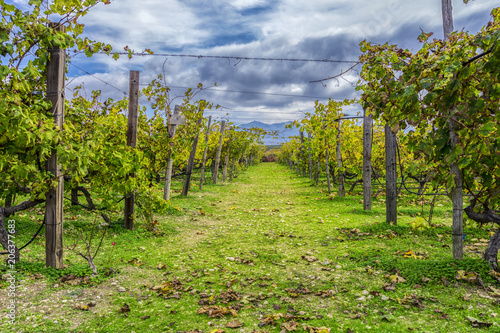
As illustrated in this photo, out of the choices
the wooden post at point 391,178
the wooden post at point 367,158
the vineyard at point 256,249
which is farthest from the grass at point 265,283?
the wooden post at point 367,158

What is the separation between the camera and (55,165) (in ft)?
16.1

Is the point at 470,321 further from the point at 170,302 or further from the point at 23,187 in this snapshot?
the point at 23,187

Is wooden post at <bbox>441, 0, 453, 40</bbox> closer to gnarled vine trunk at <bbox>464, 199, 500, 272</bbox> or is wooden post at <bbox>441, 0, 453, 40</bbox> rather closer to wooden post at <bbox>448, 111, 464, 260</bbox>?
wooden post at <bbox>448, 111, 464, 260</bbox>

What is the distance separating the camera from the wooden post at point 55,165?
487cm

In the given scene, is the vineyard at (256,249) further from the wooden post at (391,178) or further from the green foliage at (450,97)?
the wooden post at (391,178)

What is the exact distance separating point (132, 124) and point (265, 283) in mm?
5427

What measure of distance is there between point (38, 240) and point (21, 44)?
4.22 metres

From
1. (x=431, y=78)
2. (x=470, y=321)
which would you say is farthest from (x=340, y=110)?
(x=470, y=321)

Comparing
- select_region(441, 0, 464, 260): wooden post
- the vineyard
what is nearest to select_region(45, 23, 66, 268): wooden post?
the vineyard

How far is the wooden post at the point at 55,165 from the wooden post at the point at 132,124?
9.74 ft

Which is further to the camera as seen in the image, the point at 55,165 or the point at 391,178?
the point at 391,178

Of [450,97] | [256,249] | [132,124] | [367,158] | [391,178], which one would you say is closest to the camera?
[450,97]

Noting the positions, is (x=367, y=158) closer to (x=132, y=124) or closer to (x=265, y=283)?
(x=265, y=283)

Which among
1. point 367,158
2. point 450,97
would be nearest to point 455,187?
point 450,97
